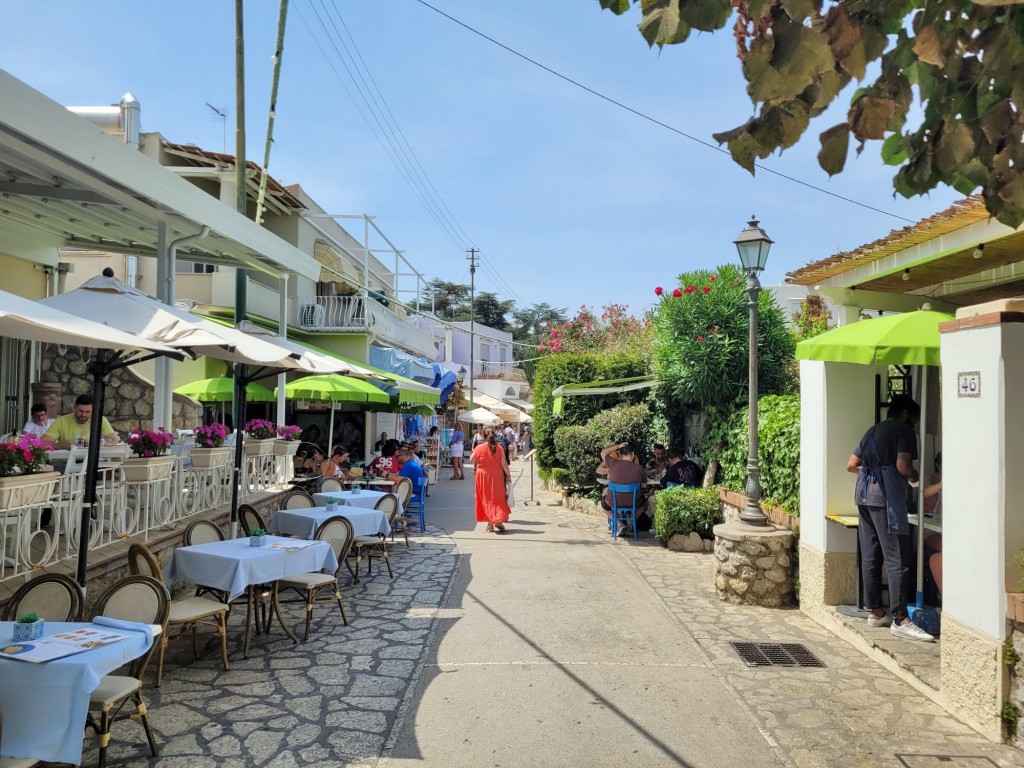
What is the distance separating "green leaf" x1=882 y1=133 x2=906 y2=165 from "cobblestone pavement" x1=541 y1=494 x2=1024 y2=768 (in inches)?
130

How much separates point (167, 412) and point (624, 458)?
265 inches

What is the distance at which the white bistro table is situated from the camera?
595 centimetres

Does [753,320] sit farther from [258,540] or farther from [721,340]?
[258,540]

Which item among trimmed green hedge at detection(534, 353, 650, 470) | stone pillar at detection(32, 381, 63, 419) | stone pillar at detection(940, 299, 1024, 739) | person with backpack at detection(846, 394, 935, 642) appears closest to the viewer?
stone pillar at detection(940, 299, 1024, 739)

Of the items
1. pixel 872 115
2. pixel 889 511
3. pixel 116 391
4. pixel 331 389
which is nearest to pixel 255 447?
pixel 331 389

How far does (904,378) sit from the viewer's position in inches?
309

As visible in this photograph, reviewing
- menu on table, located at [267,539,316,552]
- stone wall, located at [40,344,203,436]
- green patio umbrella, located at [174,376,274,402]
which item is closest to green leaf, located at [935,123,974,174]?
menu on table, located at [267,539,316,552]

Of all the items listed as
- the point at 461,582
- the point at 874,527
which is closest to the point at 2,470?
the point at 461,582

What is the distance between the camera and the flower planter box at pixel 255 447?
10898 mm

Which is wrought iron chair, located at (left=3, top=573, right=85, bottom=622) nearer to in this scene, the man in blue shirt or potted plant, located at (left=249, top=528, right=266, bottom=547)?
potted plant, located at (left=249, top=528, right=266, bottom=547)

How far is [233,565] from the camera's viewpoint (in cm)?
593

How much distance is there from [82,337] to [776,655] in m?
5.56

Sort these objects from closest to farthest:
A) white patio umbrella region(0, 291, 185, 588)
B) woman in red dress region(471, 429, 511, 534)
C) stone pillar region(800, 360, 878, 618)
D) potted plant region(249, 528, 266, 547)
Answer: white patio umbrella region(0, 291, 185, 588) < potted plant region(249, 528, 266, 547) < stone pillar region(800, 360, 878, 618) < woman in red dress region(471, 429, 511, 534)

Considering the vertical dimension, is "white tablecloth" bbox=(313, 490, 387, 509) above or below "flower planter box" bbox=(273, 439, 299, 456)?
below
